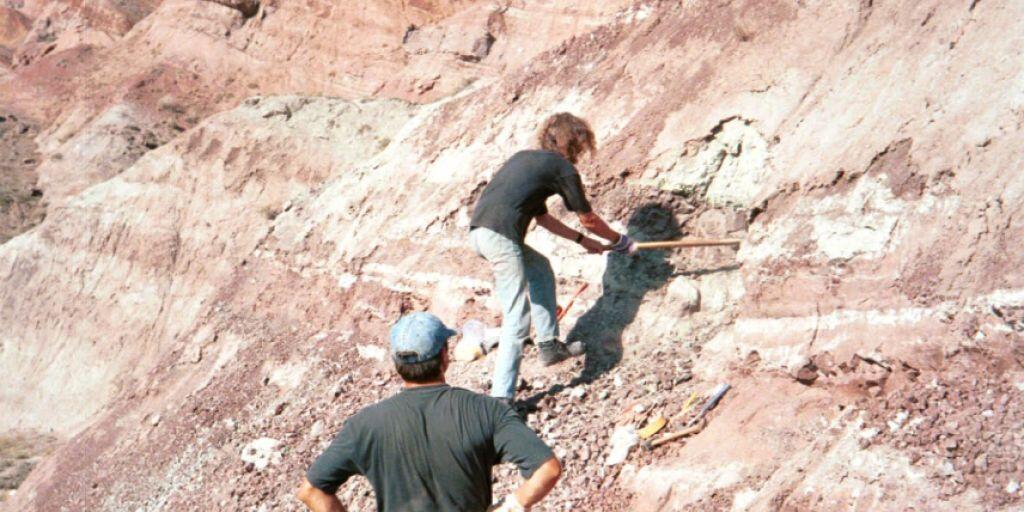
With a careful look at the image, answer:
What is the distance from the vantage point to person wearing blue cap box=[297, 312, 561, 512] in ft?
11.3

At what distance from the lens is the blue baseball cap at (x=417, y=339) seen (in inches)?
139

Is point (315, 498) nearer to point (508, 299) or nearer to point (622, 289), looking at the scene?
point (508, 299)

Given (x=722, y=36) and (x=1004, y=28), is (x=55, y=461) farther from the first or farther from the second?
(x=1004, y=28)

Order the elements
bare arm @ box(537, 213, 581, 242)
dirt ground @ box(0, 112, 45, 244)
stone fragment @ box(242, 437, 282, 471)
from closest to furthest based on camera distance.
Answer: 1. bare arm @ box(537, 213, 581, 242)
2. stone fragment @ box(242, 437, 282, 471)
3. dirt ground @ box(0, 112, 45, 244)

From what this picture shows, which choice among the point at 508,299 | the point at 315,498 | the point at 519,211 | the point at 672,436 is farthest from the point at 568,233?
the point at 315,498

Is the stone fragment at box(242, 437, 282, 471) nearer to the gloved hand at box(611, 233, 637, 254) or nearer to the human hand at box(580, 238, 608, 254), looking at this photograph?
the human hand at box(580, 238, 608, 254)

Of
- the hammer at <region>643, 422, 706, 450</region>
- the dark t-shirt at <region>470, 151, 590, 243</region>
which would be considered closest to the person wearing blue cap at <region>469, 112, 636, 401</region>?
the dark t-shirt at <region>470, 151, 590, 243</region>

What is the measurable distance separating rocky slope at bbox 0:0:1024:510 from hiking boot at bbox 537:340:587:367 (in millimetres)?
123

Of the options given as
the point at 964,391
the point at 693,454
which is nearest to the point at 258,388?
the point at 693,454

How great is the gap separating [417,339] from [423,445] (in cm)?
39

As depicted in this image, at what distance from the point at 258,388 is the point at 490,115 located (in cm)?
366

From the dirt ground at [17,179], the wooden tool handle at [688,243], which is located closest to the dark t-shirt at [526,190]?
the wooden tool handle at [688,243]

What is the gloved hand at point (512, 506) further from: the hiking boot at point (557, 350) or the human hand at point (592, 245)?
the human hand at point (592, 245)

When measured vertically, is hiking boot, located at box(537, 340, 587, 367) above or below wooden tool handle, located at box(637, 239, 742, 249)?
below
